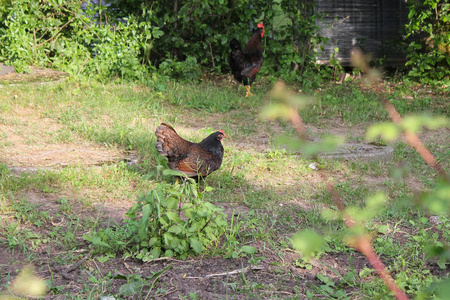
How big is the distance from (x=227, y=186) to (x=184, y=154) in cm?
57

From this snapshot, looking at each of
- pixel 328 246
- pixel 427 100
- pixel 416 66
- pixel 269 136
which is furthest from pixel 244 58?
pixel 328 246

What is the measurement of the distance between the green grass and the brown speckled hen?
0.25m

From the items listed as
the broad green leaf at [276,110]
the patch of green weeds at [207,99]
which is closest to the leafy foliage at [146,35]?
the patch of green weeds at [207,99]

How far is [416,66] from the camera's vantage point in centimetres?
1012

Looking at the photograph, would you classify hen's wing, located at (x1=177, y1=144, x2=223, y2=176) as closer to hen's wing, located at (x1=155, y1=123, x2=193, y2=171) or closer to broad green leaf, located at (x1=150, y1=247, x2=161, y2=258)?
hen's wing, located at (x1=155, y1=123, x2=193, y2=171)

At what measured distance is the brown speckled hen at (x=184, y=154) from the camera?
3906 mm

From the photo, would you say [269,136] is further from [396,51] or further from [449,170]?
[396,51]

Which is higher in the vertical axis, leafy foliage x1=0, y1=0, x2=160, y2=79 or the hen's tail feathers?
leafy foliage x1=0, y1=0, x2=160, y2=79

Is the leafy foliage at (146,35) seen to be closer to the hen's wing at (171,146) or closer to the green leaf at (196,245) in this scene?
the hen's wing at (171,146)

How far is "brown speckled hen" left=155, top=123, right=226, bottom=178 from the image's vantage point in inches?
154

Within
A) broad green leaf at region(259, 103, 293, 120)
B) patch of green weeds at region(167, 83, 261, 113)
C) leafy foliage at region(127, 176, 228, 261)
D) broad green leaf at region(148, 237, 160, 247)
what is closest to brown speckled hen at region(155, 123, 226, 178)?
leafy foliage at region(127, 176, 228, 261)

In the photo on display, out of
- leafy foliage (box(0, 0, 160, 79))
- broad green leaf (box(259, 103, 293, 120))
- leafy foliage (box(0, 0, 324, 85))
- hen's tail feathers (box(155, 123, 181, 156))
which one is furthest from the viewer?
leafy foliage (box(0, 0, 324, 85))

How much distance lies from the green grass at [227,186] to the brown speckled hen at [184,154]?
25cm

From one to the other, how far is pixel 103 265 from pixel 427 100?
6647mm
